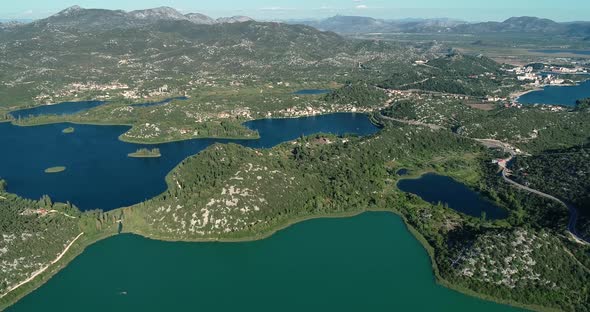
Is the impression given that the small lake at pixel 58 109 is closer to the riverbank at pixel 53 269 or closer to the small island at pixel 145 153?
the small island at pixel 145 153

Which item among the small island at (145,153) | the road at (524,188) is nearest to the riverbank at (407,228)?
the road at (524,188)

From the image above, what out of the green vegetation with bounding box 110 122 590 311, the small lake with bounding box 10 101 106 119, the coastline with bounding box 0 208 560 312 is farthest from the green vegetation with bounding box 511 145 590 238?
the small lake with bounding box 10 101 106 119

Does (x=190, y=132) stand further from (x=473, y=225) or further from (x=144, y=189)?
(x=473, y=225)

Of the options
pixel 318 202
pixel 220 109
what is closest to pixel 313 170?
pixel 318 202

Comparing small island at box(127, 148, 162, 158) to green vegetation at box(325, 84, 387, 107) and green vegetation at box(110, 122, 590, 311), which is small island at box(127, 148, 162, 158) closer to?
green vegetation at box(110, 122, 590, 311)

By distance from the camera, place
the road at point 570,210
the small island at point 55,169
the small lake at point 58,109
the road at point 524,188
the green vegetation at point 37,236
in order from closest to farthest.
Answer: the green vegetation at point 37,236, the road at point 570,210, the road at point 524,188, the small island at point 55,169, the small lake at point 58,109

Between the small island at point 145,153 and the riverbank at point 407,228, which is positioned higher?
the small island at point 145,153

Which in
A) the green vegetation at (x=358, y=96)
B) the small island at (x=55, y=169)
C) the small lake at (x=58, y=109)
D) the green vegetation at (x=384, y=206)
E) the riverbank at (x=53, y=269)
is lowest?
the riverbank at (x=53, y=269)
